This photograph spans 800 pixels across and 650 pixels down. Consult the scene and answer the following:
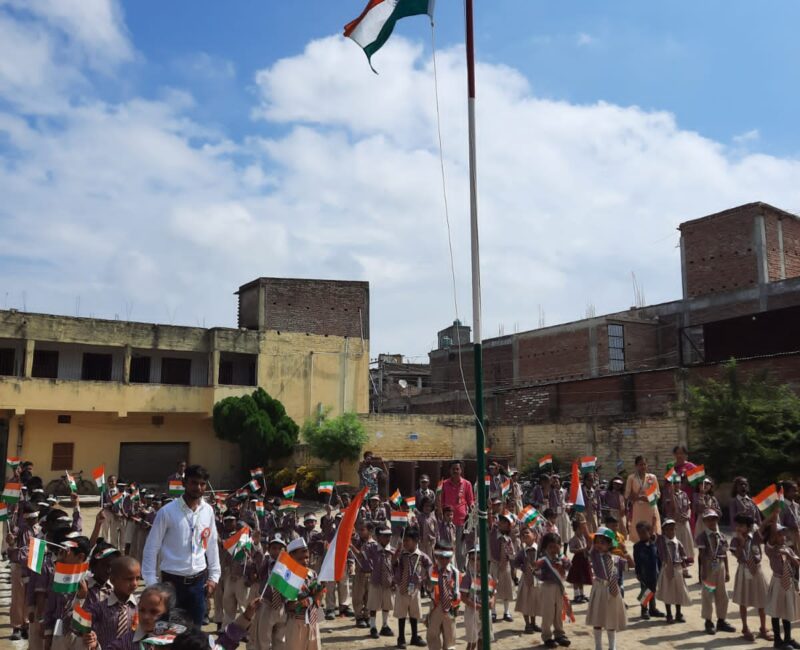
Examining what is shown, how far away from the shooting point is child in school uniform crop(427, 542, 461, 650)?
8.52m

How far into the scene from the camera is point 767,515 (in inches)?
436

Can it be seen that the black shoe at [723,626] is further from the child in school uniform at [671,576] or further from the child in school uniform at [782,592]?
the child in school uniform at [782,592]

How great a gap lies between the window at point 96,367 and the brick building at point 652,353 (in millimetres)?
13820

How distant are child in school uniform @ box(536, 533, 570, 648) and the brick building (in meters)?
13.1

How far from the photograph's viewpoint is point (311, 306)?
114ft

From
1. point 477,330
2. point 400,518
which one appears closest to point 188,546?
point 477,330

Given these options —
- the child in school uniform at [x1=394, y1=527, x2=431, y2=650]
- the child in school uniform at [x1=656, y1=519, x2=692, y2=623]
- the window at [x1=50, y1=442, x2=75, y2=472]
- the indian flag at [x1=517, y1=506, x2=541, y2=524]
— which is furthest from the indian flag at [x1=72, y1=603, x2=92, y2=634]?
the window at [x1=50, y1=442, x2=75, y2=472]

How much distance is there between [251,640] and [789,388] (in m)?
17.4

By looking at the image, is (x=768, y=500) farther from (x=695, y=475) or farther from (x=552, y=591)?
(x=552, y=591)

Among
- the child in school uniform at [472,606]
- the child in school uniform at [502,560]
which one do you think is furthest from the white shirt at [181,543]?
the child in school uniform at [502,560]

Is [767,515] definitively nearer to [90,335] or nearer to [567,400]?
[567,400]

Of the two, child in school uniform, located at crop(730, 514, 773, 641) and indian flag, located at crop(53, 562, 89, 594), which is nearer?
indian flag, located at crop(53, 562, 89, 594)

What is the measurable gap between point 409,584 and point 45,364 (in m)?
22.2

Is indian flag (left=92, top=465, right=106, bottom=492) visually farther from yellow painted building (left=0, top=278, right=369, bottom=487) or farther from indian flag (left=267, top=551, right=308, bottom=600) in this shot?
yellow painted building (left=0, top=278, right=369, bottom=487)
